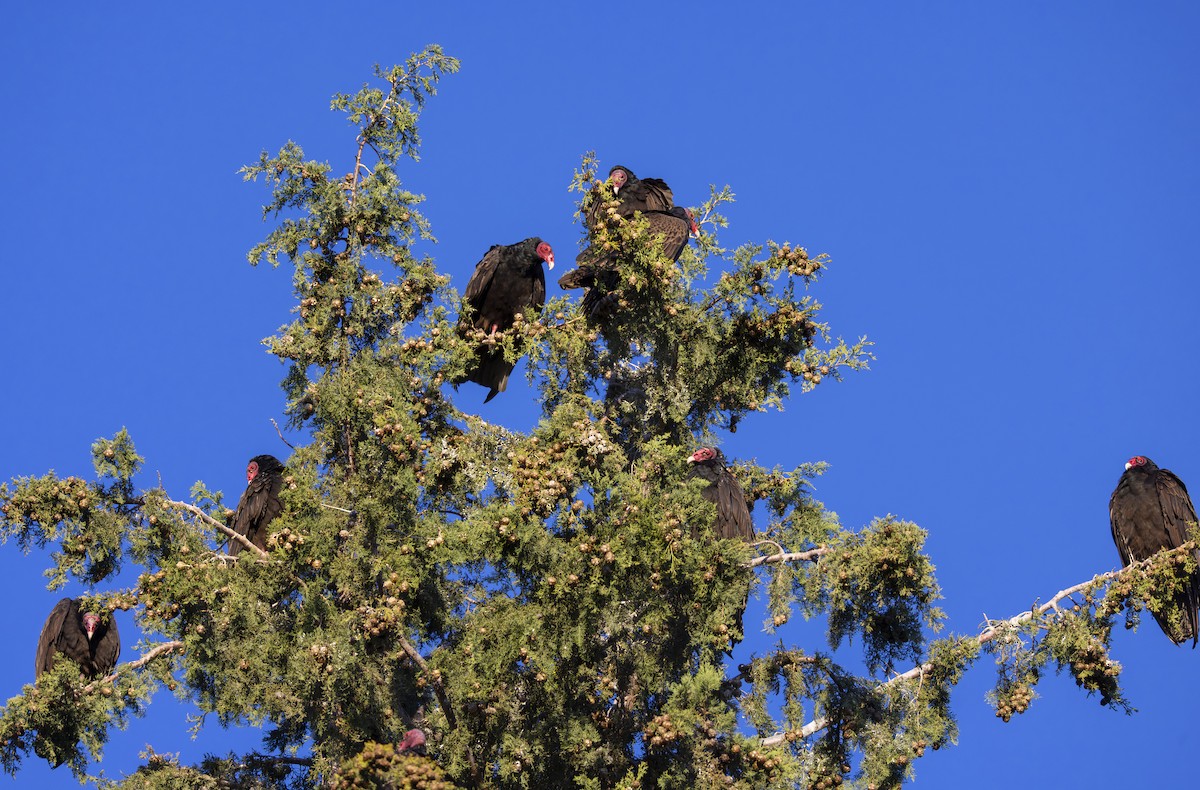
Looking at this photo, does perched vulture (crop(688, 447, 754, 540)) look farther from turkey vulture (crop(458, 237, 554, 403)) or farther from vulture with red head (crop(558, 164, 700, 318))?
turkey vulture (crop(458, 237, 554, 403))

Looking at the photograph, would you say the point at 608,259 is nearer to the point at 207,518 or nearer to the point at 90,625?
the point at 207,518

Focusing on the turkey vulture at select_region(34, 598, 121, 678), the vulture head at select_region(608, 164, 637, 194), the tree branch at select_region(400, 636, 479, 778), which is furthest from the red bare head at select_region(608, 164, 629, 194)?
the turkey vulture at select_region(34, 598, 121, 678)

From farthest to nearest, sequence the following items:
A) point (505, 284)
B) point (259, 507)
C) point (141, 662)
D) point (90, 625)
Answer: point (90, 625), point (505, 284), point (259, 507), point (141, 662)

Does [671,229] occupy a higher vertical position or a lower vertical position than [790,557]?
higher

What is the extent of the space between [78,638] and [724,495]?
560cm

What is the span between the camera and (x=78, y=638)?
12062mm

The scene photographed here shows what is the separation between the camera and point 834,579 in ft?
26.5

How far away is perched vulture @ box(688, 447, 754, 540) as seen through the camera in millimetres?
9742

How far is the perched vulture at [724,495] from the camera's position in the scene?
9.74 metres

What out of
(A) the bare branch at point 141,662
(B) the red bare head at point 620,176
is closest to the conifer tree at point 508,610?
(A) the bare branch at point 141,662

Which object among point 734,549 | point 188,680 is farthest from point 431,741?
point 734,549

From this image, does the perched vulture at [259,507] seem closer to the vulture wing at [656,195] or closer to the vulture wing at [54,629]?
the vulture wing at [54,629]

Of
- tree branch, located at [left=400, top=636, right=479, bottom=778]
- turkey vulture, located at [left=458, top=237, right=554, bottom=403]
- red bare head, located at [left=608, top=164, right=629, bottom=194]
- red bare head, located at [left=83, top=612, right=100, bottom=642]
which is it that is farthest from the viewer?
red bare head, located at [left=83, top=612, right=100, bottom=642]

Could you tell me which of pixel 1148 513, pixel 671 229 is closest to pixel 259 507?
pixel 671 229
